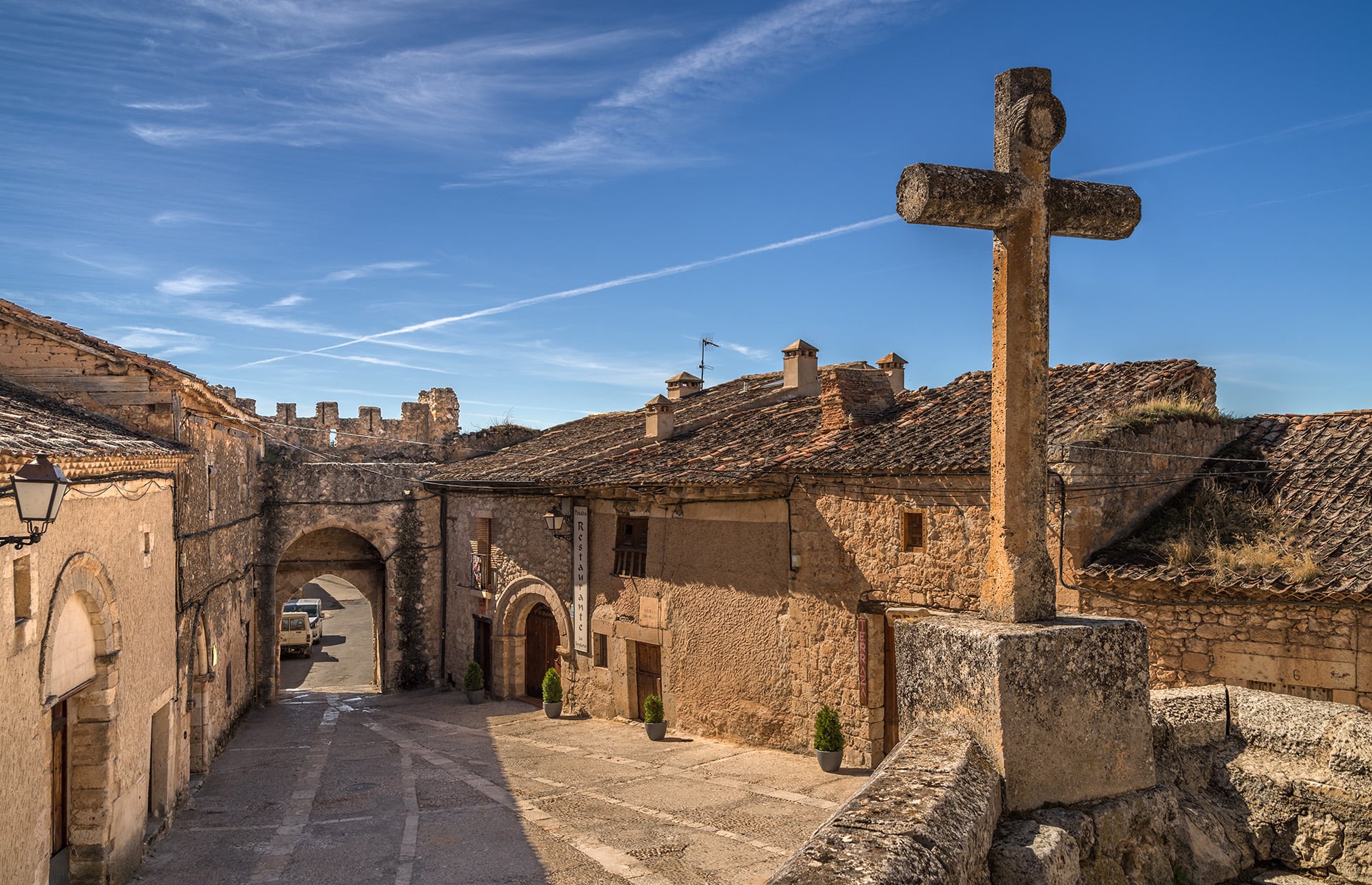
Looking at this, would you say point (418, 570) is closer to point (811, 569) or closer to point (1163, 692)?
point (811, 569)

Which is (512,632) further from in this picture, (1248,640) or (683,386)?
(1248,640)

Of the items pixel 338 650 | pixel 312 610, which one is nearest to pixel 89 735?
pixel 338 650

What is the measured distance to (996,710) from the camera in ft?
10.8

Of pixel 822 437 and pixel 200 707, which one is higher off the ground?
pixel 822 437

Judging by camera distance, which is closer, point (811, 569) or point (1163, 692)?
point (1163, 692)

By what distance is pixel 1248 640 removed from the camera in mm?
9797

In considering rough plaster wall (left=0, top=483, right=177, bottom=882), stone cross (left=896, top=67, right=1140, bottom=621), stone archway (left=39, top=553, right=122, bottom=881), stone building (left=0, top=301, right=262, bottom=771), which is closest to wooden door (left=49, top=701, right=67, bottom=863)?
stone archway (left=39, top=553, right=122, bottom=881)

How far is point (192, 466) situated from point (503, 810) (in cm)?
653

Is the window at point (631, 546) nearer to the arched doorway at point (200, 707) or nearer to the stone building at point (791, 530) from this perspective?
the stone building at point (791, 530)

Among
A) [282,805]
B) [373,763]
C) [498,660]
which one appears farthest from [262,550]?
[282,805]

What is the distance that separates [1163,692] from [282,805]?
1165cm

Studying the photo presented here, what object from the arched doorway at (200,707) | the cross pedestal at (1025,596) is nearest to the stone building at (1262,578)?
the cross pedestal at (1025,596)

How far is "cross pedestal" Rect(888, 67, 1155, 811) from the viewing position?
333 centimetres

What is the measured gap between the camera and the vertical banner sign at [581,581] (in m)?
17.4
